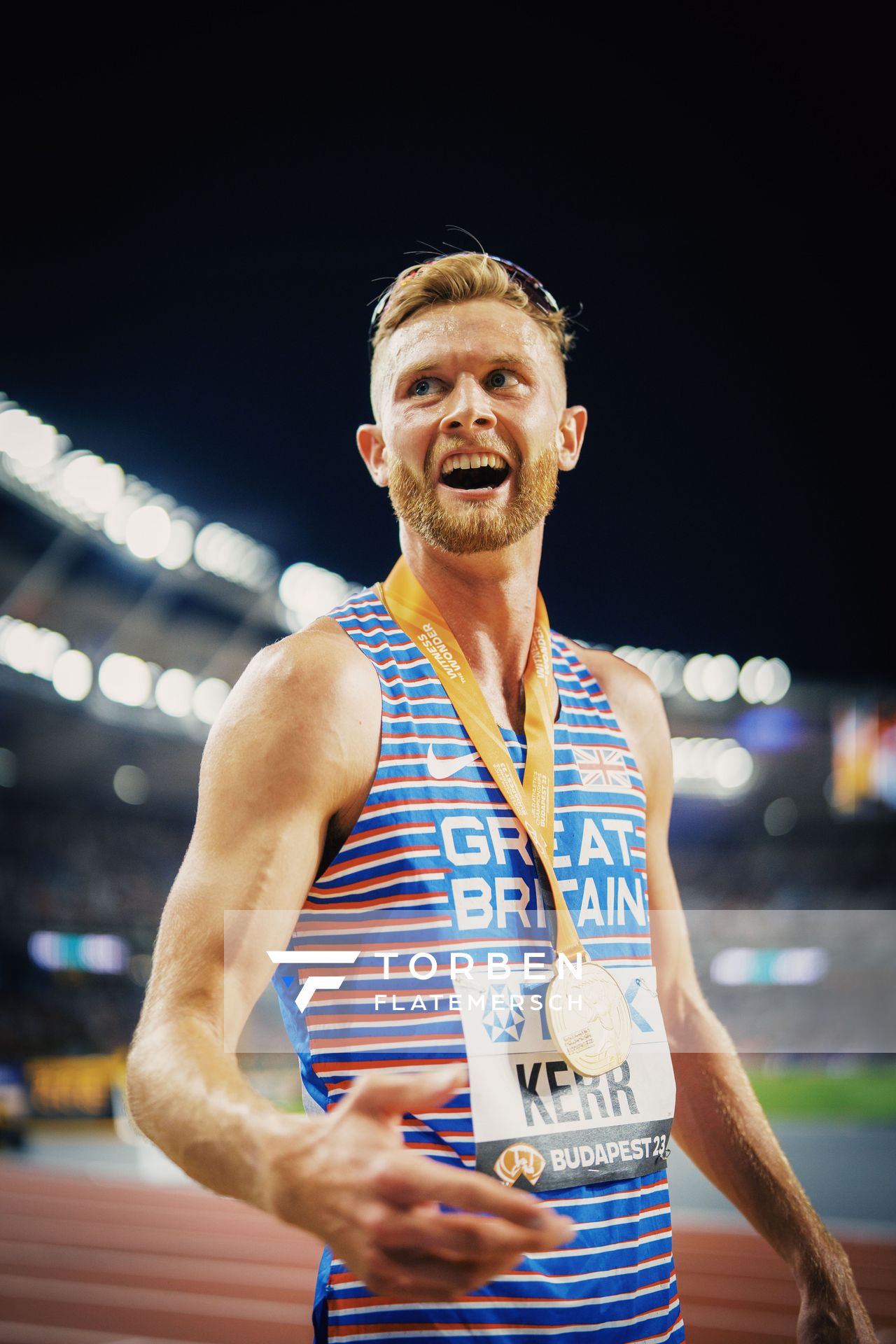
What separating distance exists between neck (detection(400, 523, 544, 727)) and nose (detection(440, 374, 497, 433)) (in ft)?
0.68

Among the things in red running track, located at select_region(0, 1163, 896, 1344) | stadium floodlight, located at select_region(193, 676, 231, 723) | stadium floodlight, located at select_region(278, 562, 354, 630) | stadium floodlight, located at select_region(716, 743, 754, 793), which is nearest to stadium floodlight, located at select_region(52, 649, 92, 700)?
stadium floodlight, located at select_region(193, 676, 231, 723)

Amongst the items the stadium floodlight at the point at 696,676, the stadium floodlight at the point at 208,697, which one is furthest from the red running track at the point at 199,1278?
the stadium floodlight at the point at 696,676

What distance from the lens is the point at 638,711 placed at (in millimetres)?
2236

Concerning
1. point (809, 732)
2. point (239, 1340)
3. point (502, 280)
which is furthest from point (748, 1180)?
point (809, 732)

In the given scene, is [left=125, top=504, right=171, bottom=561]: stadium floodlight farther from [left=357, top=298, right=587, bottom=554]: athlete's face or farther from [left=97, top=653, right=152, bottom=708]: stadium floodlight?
[left=357, top=298, right=587, bottom=554]: athlete's face

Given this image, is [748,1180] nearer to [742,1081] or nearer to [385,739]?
[742,1081]

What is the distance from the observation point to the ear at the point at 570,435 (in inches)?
86.4

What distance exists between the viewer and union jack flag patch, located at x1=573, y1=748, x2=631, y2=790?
77.6 inches

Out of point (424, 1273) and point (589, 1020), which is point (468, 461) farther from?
point (424, 1273)

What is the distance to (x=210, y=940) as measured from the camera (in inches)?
58.7

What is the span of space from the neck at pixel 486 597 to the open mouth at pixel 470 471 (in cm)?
12

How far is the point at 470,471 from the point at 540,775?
0.51 meters

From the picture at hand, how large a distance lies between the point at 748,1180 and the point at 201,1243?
8716 mm

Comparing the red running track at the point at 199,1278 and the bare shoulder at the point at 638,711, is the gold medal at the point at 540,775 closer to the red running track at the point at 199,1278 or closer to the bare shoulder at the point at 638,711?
the bare shoulder at the point at 638,711
